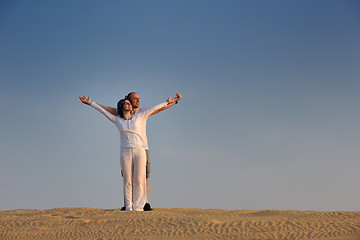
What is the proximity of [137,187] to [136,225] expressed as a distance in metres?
3.00

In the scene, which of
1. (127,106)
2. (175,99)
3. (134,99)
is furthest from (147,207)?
(175,99)

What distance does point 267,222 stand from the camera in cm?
777

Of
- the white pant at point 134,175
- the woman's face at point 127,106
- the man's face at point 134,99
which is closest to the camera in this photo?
the white pant at point 134,175

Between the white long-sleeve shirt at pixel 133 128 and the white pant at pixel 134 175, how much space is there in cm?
19

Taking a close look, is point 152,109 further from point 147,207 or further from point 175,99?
point 147,207

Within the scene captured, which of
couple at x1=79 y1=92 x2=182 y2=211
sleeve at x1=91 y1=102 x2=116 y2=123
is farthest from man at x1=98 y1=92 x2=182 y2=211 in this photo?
sleeve at x1=91 y1=102 x2=116 y2=123

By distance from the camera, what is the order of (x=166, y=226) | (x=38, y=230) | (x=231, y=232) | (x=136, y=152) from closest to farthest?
(x=231, y=232) < (x=166, y=226) < (x=38, y=230) < (x=136, y=152)

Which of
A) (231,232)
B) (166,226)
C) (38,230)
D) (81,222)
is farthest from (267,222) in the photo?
(38,230)

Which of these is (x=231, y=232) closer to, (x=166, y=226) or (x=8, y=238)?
(x=166, y=226)

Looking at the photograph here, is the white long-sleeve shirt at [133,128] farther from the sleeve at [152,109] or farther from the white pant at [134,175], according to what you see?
the white pant at [134,175]

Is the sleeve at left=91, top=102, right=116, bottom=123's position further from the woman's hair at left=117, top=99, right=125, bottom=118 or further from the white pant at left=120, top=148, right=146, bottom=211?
the white pant at left=120, top=148, right=146, bottom=211

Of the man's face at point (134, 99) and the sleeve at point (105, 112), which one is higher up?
the man's face at point (134, 99)

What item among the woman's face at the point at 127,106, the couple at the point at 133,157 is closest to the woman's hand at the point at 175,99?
the couple at the point at 133,157

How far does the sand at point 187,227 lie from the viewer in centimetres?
721
